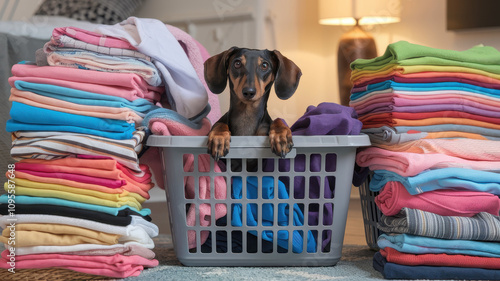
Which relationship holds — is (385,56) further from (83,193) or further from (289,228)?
(83,193)

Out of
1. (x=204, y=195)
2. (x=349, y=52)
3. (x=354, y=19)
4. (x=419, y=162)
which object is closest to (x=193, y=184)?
(x=204, y=195)

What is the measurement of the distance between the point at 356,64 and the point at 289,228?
1.60 ft

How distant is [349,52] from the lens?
9.27ft

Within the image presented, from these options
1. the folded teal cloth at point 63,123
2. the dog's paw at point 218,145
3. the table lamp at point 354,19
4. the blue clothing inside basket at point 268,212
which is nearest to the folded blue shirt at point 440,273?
the blue clothing inside basket at point 268,212

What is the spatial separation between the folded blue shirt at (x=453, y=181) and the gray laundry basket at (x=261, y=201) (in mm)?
153

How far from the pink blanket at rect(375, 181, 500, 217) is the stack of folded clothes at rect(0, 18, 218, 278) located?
1.75ft

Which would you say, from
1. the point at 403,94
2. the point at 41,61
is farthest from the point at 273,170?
the point at 41,61

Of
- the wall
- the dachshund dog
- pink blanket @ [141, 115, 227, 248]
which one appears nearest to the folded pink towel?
pink blanket @ [141, 115, 227, 248]

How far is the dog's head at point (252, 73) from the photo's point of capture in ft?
4.23

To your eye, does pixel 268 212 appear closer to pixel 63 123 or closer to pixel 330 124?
pixel 330 124

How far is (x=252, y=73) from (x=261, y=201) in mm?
299

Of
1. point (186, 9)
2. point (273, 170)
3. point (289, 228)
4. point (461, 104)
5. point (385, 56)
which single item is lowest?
point (289, 228)

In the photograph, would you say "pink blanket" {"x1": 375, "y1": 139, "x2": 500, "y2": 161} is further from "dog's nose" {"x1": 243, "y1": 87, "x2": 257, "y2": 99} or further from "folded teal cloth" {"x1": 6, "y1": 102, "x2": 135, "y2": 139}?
"folded teal cloth" {"x1": 6, "y1": 102, "x2": 135, "y2": 139}

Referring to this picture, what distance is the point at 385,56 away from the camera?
1.32 metres
